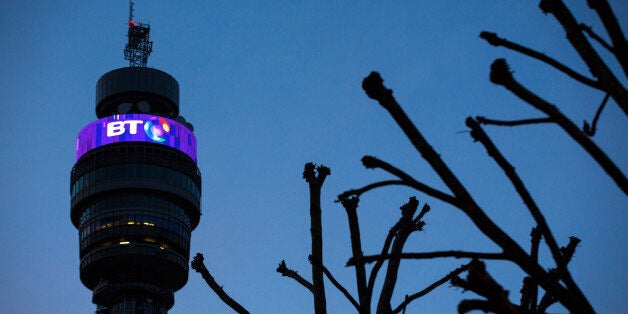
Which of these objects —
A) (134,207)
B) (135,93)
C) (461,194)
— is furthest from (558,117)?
(135,93)

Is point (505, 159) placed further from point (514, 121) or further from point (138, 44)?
point (138, 44)

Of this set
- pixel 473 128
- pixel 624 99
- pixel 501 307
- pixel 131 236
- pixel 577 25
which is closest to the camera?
pixel 501 307

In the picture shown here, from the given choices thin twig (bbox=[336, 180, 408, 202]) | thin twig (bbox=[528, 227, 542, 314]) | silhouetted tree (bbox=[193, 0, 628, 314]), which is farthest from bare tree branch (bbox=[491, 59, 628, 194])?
thin twig (bbox=[528, 227, 542, 314])

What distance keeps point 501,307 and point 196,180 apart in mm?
153112

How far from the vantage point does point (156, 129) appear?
15088 centimetres

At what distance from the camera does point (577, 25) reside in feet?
12.4

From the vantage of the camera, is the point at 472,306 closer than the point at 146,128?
Yes

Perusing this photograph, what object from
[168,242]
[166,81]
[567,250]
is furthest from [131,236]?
[567,250]

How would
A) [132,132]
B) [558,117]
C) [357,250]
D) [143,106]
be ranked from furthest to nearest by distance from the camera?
[143,106]
[132,132]
[357,250]
[558,117]

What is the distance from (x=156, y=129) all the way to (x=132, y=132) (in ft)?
14.4

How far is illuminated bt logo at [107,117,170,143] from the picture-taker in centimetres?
15000

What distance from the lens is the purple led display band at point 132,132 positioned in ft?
490

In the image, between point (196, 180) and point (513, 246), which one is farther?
point (196, 180)

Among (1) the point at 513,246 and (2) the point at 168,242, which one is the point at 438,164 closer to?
(1) the point at 513,246
